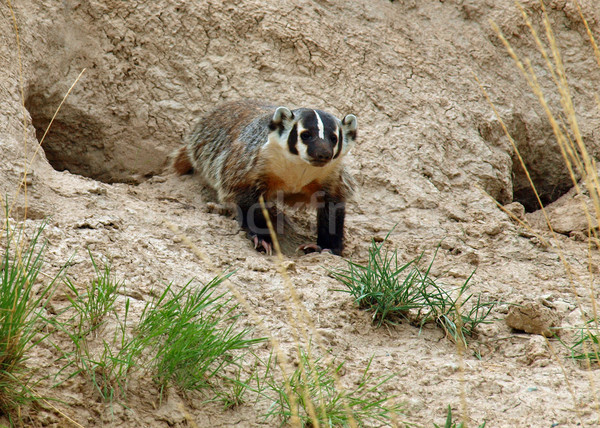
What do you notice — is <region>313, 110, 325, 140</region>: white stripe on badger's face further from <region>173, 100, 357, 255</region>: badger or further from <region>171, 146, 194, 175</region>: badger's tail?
<region>171, 146, 194, 175</region>: badger's tail

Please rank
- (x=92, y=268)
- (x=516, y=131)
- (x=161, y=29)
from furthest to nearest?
1. (x=516, y=131)
2. (x=161, y=29)
3. (x=92, y=268)

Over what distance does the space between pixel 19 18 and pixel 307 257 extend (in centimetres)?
213

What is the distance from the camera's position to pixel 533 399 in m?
2.23

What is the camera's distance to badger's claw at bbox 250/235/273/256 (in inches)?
131

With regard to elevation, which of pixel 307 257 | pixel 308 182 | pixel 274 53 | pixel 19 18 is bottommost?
pixel 307 257

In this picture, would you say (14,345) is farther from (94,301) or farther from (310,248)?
(310,248)

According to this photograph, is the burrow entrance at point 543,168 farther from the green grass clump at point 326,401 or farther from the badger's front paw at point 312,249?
the green grass clump at point 326,401

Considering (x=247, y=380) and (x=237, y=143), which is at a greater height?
(x=237, y=143)

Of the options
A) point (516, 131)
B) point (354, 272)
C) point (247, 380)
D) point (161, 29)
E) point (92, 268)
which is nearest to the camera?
point (247, 380)

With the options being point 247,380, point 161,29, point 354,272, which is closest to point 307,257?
point 354,272

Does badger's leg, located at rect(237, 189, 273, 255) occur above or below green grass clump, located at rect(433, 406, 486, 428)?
above

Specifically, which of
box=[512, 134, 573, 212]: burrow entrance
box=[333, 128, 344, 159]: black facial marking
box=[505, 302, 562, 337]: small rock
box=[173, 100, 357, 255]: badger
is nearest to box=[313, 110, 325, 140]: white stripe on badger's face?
box=[173, 100, 357, 255]: badger

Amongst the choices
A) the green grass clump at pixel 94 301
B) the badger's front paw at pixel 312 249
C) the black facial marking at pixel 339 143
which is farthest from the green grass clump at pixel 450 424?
the black facial marking at pixel 339 143

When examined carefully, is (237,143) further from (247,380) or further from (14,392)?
(14,392)
